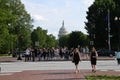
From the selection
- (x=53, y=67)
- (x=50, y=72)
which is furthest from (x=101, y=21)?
(x=50, y=72)

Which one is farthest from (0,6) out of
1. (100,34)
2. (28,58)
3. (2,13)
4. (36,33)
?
(36,33)

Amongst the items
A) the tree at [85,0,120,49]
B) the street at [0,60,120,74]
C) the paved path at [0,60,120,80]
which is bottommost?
the paved path at [0,60,120,80]

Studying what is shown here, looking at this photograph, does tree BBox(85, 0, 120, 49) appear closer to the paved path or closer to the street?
the street

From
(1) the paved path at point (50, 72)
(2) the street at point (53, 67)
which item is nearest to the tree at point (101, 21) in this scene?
(2) the street at point (53, 67)

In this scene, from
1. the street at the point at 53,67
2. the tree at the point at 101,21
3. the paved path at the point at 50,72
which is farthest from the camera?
the tree at the point at 101,21

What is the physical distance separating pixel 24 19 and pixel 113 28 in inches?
1204

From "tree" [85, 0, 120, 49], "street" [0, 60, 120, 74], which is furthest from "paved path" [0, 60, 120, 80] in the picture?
"tree" [85, 0, 120, 49]

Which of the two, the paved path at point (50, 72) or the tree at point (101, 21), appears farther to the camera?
the tree at point (101, 21)

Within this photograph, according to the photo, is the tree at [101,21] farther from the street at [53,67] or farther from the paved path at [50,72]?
the paved path at [50,72]

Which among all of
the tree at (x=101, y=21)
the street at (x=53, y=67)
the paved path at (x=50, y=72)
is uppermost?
the tree at (x=101, y=21)

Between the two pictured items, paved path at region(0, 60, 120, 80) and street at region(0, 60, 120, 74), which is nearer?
paved path at region(0, 60, 120, 80)

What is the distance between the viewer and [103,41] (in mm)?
101000

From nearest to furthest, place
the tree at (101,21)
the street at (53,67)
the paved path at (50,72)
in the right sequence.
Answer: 1. the paved path at (50,72)
2. the street at (53,67)
3. the tree at (101,21)

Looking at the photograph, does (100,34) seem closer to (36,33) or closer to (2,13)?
(2,13)
